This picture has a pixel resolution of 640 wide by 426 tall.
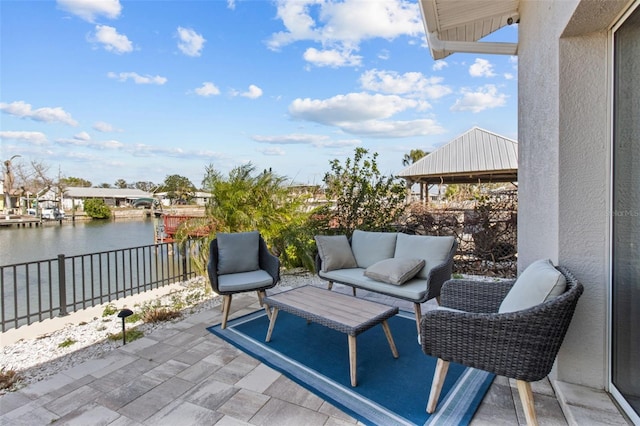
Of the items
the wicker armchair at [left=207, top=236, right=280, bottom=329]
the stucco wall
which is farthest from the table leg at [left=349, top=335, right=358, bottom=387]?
the wicker armchair at [left=207, top=236, right=280, bottom=329]

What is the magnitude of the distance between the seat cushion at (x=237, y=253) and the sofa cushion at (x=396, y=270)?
148 centimetres

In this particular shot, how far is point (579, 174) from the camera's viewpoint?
76.2 inches

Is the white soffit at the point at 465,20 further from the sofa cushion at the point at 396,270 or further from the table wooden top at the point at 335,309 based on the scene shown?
the table wooden top at the point at 335,309

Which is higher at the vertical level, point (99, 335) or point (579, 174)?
point (579, 174)

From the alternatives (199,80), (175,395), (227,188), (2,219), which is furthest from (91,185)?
(175,395)

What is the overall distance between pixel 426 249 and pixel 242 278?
6.94 feet

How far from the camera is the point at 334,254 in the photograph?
13.2ft

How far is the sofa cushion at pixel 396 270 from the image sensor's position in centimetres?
328

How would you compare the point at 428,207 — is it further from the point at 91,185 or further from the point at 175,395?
the point at 91,185

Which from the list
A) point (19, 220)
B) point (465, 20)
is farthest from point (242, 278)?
point (19, 220)

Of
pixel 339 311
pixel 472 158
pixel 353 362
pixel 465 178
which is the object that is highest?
pixel 472 158

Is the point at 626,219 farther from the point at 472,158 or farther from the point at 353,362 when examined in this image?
the point at 472,158

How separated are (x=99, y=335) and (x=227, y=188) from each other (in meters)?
2.70

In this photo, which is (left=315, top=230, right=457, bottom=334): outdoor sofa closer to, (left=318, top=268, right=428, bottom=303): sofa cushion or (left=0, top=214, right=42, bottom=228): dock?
(left=318, top=268, right=428, bottom=303): sofa cushion
